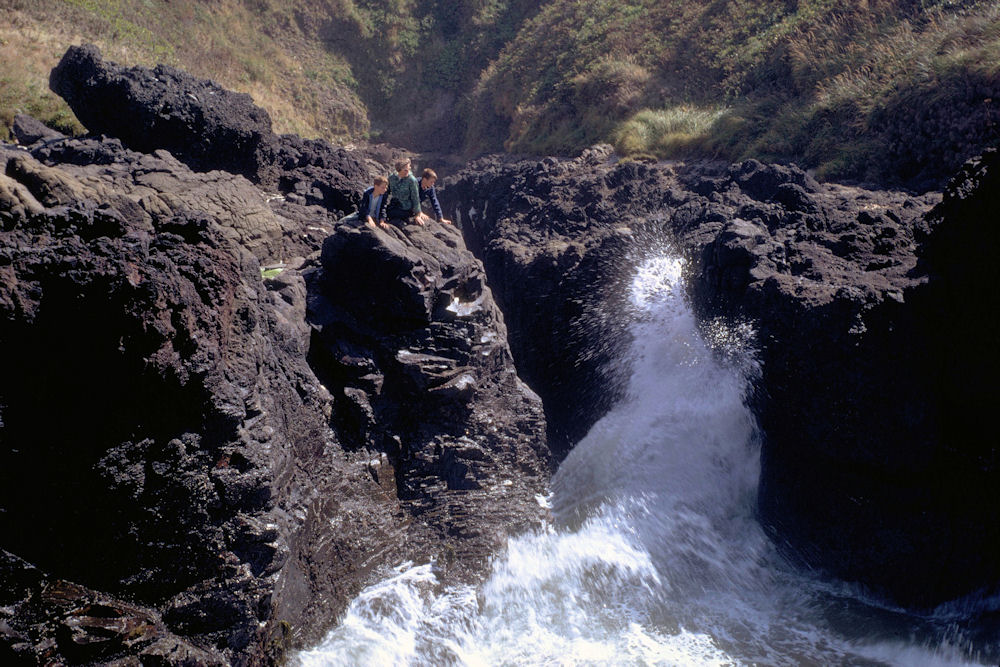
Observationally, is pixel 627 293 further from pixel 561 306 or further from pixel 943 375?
pixel 943 375

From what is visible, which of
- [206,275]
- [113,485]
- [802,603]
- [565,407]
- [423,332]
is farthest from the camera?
[565,407]

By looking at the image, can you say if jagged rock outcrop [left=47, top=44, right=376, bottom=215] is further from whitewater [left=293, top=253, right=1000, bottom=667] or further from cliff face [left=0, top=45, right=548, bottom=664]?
whitewater [left=293, top=253, right=1000, bottom=667]

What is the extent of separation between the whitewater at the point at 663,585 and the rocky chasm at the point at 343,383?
0.25 m

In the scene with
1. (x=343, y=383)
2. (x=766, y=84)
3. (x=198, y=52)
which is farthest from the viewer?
(x=198, y=52)

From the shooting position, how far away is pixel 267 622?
460 centimetres

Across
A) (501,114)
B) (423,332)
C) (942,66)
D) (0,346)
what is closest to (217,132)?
(423,332)

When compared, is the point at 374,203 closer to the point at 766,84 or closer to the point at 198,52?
the point at 766,84

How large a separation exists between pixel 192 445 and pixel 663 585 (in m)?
4.56

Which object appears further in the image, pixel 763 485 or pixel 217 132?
pixel 217 132

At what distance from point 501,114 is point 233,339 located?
2309cm

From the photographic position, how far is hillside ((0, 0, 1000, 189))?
520 inches

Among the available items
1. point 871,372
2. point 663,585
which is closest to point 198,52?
point 663,585

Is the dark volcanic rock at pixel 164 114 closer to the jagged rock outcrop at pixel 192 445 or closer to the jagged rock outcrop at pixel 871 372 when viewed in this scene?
the jagged rock outcrop at pixel 192 445

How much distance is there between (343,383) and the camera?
6.32 m
